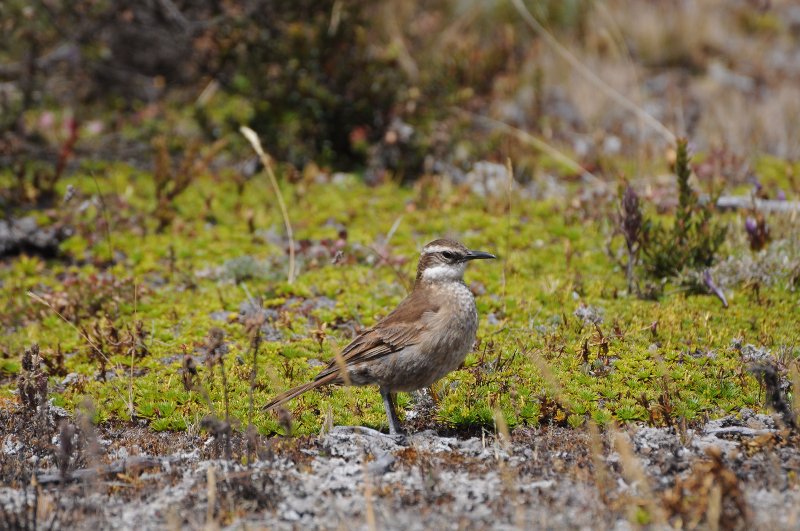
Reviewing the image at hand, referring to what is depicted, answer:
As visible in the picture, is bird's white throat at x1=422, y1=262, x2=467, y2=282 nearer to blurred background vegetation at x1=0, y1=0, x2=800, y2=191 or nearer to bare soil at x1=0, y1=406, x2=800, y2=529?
bare soil at x1=0, y1=406, x2=800, y2=529

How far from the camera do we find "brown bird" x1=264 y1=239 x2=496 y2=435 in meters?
6.88

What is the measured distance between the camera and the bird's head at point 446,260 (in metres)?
7.54

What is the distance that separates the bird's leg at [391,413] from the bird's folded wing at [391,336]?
315 millimetres

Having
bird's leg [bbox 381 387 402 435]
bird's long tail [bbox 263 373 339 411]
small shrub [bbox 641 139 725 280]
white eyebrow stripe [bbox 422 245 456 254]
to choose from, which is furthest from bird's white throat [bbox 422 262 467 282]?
small shrub [bbox 641 139 725 280]

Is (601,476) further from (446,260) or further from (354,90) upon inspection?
(354,90)

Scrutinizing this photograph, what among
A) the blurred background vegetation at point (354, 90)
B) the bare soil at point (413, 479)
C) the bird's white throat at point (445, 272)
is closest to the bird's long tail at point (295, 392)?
the bare soil at point (413, 479)

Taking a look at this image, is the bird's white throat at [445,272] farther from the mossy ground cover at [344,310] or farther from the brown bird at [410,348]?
the mossy ground cover at [344,310]

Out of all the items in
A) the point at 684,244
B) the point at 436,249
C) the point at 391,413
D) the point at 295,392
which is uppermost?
the point at 436,249

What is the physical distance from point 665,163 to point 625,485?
7857mm

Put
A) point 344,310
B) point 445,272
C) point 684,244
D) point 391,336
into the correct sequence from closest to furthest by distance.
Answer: point 391,336 → point 445,272 → point 344,310 → point 684,244

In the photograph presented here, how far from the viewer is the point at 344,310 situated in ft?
29.7

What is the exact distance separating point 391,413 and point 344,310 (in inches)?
89.7

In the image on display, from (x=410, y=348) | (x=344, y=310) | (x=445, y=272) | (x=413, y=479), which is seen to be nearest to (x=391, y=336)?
(x=410, y=348)

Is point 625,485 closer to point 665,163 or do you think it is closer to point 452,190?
point 452,190
